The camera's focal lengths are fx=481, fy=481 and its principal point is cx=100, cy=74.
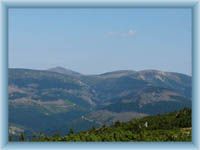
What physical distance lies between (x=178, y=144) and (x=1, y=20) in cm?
201

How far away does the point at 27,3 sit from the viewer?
175 inches

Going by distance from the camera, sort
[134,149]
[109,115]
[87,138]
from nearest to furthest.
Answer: [134,149] < [87,138] < [109,115]

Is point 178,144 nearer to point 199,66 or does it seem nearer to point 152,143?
point 152,143

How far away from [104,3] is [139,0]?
32 centimetres

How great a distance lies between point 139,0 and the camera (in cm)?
438

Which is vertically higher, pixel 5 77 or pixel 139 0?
pixel 139 0

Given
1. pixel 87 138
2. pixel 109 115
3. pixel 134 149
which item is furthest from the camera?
pixel 109 115

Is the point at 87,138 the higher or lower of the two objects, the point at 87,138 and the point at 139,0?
the lower

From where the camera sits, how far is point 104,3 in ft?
14.4

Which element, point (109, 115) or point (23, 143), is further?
point (109, 115)

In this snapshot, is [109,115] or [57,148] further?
[109,115]

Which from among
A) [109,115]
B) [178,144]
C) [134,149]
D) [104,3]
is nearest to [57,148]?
[134,149]

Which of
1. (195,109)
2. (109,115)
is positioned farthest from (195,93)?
(109,115)

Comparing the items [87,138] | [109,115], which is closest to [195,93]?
[87,138]
